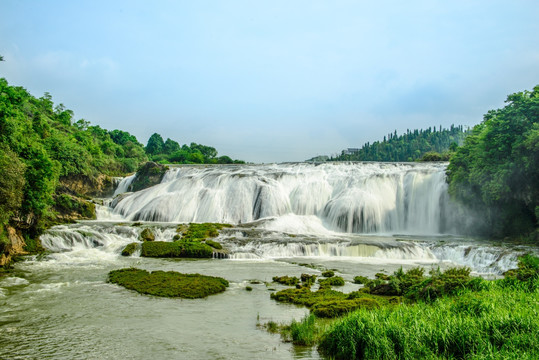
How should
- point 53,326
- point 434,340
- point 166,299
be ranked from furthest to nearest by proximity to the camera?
1. point 166,299
2. point 53,326
3. point 434,340

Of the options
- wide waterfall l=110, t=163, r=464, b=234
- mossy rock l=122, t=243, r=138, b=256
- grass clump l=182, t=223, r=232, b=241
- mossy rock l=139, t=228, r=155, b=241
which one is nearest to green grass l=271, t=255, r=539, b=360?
mossy rock l=122, t=243, r=138, b=256

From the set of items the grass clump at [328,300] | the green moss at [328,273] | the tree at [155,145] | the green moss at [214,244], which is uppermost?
the tree at [155,145]

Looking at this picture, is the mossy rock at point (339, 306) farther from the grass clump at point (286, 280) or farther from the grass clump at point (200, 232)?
the grass clump at point (200, 232)

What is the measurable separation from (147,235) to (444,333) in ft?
68.1

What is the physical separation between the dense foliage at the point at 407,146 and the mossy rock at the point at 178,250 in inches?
3839

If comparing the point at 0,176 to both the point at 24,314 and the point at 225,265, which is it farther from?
the point at 225,265

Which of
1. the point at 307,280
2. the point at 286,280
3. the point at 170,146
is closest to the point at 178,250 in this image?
the point at 286,280

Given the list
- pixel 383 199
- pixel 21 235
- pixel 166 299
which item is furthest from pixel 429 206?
pixel 21 235

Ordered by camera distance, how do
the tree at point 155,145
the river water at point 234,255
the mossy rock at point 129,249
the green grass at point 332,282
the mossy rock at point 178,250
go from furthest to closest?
1. the tree at point 155,145
2. the mossy rock at point 129,249
3. the mossy rock at point 178,250
4. the green grass at point 332,282
5. the river water at point 234,255

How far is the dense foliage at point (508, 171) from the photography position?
2423 centimetres

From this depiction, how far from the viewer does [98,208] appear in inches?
1441

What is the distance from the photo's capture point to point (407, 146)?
12275cm

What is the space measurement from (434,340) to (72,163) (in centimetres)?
4245

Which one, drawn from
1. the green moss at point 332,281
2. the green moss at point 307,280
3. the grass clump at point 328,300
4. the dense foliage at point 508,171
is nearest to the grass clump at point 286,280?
the green moss at point 307,280
